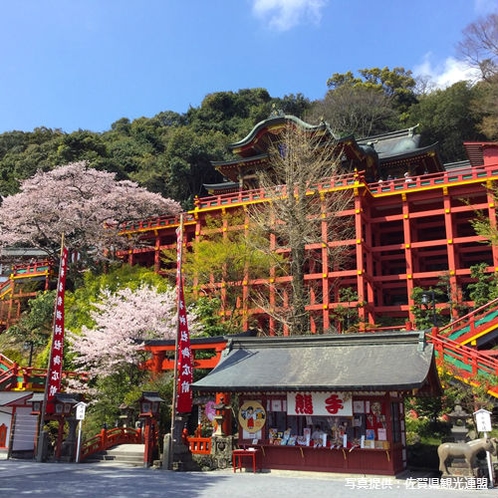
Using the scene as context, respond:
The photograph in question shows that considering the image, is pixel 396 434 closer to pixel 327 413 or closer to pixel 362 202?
pixel 327 413

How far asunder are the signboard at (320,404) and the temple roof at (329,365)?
52 cm

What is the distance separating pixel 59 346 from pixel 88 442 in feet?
10.5

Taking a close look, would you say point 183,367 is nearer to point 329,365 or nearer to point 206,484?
point 206,484

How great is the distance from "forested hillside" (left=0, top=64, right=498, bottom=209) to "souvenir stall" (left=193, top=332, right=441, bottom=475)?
90.5 feet

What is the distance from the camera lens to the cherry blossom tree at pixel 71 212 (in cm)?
3091

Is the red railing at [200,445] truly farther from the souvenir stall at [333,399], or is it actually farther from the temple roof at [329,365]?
the temple roof at [329,365]

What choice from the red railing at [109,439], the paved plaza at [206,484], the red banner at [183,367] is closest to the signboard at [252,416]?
the paved plaza at [206,484]

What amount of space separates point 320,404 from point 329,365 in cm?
105

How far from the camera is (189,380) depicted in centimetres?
1432

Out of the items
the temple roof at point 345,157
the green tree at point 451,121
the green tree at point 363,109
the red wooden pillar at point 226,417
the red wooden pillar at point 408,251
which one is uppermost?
the green tree at point 363,109

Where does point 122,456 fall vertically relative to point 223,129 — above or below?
below

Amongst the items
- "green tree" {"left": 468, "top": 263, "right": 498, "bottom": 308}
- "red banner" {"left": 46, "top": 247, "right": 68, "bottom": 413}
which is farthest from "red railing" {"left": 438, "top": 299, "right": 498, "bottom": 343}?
"red banner" {"left": 46, "top": 247, "right": 68, "bottom": 413}

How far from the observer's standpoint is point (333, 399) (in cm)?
1262

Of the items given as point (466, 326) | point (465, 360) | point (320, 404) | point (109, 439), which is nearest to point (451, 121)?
point (466, 326)
